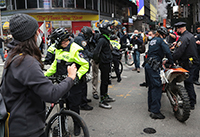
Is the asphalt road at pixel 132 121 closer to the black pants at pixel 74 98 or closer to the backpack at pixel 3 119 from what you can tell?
the black pants at pixel 74 98

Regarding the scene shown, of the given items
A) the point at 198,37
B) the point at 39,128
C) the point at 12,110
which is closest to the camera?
the point at 12,110

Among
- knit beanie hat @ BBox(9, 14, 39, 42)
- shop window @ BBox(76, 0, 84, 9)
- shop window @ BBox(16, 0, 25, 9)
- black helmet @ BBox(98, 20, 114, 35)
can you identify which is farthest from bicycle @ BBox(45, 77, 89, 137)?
shop window @ BBox(16, 0, 25, 9)

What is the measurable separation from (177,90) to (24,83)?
3.54 meters

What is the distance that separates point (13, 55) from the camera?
176 centimetres

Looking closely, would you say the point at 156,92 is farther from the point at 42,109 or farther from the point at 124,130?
the point at 42,109

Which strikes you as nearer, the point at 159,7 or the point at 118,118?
the point at 118,118

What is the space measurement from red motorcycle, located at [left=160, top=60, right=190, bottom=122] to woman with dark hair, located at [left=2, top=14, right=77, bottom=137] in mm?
3084

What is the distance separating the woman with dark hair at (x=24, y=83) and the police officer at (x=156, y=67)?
3.06 m

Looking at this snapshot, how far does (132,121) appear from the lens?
4.38 meters

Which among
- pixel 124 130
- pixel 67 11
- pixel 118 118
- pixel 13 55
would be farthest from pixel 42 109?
pixel 67 11

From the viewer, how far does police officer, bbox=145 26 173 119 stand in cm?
442

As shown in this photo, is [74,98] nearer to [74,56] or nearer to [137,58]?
[74,56]

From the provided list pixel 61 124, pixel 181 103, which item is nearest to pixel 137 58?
pixel 181 103

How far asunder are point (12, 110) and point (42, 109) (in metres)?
0.28
